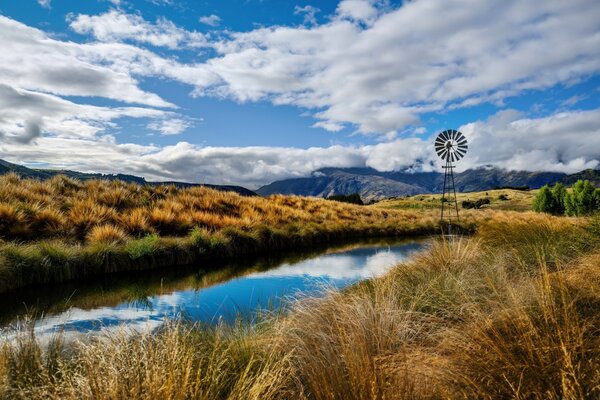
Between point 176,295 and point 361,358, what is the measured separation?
655 cm

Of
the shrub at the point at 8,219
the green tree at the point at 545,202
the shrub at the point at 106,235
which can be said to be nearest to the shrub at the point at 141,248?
the shrub at the point at 106,235

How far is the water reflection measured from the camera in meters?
6.82

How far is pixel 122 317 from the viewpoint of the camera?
23.4 feet

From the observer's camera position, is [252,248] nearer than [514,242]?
No

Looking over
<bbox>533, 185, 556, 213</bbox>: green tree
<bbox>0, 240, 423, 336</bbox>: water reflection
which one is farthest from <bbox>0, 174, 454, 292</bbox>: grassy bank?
<bbox>533, 185, 556, 213</bbox>: green tree

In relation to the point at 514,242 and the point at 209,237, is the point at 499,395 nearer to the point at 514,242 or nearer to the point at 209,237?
the point at 514,242

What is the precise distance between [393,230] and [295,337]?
24.2 metres

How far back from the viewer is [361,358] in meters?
3.41

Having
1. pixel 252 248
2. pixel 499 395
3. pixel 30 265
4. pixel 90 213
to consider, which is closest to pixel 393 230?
pixel 252 248

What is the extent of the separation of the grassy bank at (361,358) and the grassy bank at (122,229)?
5992mm

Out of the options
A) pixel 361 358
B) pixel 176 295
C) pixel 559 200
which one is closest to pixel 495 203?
pixel 559 200

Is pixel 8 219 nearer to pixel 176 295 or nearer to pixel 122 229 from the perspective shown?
pixel 122 229

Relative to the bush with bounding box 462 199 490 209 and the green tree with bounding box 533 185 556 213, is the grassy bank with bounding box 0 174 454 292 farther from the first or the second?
the bush with bounding box 462 199 490 209

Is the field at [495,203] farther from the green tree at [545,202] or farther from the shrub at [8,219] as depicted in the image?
the shrub at [8,219]
